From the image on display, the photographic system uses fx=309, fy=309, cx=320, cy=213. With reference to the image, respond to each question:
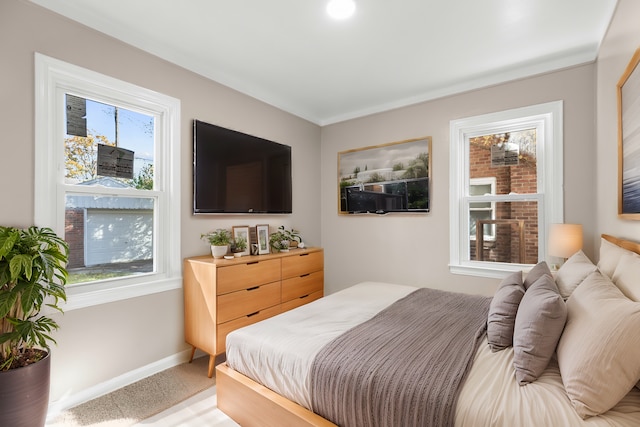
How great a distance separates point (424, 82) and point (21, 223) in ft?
11.3

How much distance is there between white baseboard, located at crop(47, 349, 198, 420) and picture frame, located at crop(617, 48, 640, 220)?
326cm

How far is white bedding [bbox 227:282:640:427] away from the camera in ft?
3.34

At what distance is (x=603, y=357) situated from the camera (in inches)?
38.8

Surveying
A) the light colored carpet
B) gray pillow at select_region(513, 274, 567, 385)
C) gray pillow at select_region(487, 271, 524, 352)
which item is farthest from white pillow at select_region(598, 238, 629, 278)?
the light colored carpet

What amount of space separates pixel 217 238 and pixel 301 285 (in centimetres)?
102

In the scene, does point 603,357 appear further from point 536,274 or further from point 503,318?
point 536,274

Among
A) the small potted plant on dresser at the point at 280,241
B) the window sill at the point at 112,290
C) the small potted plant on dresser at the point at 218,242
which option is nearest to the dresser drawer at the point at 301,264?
the small potted plant on dresser at the point at 280,241

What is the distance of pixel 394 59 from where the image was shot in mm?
2709

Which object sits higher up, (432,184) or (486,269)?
(432,184)

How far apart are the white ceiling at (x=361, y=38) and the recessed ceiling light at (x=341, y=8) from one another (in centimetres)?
6

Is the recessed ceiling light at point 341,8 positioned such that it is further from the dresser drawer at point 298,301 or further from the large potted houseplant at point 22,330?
the dresser drawer at point 298,301

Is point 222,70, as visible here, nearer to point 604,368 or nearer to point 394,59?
point 394,59

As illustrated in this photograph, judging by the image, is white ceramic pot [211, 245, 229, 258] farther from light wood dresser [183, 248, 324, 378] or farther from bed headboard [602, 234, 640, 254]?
bed headboard [602, 234, 640, 254]

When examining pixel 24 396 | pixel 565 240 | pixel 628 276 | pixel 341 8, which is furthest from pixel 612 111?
pixel 24 396
